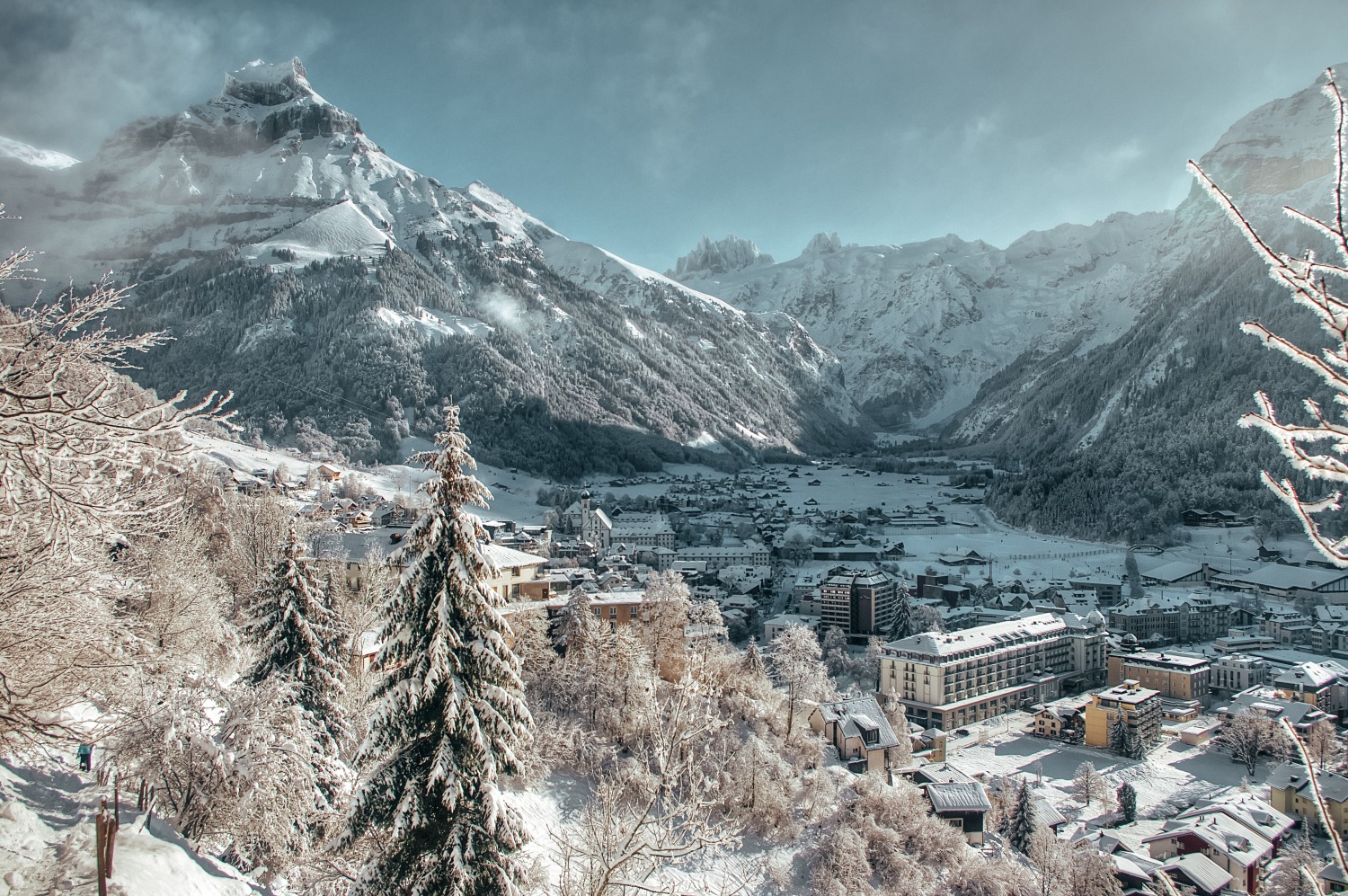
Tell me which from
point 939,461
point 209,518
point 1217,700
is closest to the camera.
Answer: point 209,518

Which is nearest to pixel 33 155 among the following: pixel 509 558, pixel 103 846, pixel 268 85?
pixel 268 85

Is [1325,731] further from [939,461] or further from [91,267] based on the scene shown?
[91,267]

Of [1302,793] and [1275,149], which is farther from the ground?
[1275,149]

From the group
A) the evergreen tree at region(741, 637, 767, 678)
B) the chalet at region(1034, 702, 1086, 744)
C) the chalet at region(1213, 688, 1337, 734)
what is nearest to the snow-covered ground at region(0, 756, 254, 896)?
the evergreen tree at region(741, 637, 767, 678)

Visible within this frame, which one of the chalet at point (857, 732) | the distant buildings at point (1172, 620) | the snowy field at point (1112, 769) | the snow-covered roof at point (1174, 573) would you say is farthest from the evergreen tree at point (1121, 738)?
the snow-covered roof at point (1174, 573)

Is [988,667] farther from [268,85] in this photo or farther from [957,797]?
[268,85]

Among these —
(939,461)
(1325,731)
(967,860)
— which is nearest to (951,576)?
(1325,731)
